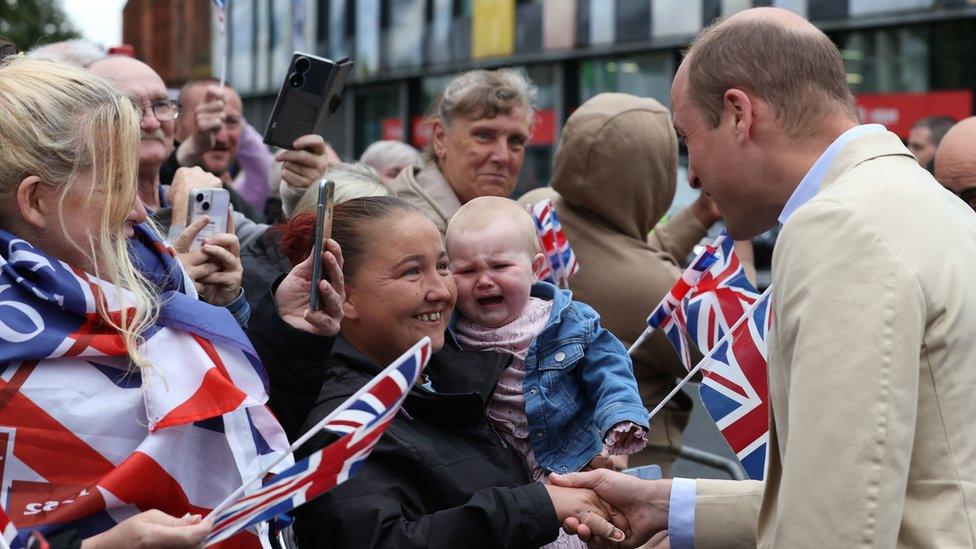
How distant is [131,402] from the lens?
2.49 metres

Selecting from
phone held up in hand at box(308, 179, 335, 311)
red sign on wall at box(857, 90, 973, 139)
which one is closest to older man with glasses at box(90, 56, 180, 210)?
phone held up in hand at box(308, 179, 335, 311)

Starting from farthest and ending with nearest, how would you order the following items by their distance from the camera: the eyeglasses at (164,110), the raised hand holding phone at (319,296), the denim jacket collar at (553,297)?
1. the eyeglasses at (164,110)
2. the denim jacket collar at (553,297)
3. the raised hand holding phone at (319,296)

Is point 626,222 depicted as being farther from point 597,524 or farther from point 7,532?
point 7,532

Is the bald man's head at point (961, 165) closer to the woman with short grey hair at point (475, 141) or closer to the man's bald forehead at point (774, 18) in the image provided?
the woman with short grey hair at point (475, 141)

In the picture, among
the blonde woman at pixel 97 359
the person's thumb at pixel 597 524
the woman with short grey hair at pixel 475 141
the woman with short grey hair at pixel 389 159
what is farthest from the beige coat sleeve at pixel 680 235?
the blonde woman at pixel 97 359

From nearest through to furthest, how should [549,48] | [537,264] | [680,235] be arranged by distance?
[537,264], [680,235], [549,48]

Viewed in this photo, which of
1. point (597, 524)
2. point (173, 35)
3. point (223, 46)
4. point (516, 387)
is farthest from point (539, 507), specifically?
point (173, 35)

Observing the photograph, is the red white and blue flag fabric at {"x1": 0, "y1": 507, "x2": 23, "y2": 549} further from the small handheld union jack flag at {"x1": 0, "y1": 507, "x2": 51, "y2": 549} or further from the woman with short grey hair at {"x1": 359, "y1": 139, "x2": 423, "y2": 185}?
the woman with short grey hair at {"x1": 359, "y1": 139, "x2": 423, "y2": 185}

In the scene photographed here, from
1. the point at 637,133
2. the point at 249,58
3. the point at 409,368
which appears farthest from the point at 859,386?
the point at 249,58

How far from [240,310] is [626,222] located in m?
1.94

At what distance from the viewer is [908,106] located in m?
16.7

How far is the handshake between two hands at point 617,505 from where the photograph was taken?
9.81ft

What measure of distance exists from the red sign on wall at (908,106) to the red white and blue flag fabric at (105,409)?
47.1 feet

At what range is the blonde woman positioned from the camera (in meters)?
2.39
